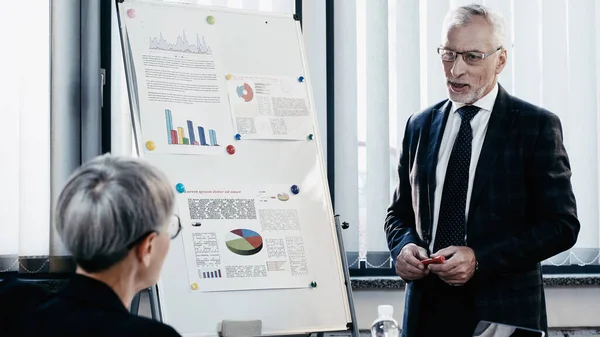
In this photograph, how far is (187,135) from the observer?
2.56m

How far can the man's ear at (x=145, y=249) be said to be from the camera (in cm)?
142

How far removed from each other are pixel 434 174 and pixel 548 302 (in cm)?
124

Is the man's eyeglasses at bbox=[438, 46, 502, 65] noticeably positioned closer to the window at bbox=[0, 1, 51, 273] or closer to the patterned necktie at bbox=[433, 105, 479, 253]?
the patterned necktie at bbox=[433, 105, 479, 253]

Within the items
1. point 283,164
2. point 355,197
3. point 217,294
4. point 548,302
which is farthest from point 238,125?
point 548,302

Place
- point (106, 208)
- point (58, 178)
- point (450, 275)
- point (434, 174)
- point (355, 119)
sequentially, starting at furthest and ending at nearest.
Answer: point (355, 119) < point (58, 178) < point (434, 174) < point (450, 275) < point (106, 208)

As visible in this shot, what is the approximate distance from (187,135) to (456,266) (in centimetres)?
96

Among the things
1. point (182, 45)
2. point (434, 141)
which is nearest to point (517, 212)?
point (434, 141)

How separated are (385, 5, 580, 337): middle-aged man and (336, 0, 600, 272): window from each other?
2.56ft

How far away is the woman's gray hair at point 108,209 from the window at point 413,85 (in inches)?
72.9

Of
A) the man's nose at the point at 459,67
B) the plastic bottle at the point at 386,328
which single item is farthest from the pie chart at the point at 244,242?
the man's nose at the point at 459,67

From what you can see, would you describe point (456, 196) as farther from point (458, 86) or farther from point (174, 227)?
point (174, 227)

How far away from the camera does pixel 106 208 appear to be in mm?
1372

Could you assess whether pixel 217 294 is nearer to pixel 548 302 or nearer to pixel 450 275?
pixel 450 275

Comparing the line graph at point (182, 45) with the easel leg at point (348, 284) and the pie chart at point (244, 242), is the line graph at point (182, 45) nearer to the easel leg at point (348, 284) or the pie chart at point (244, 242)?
the pie chart at point (244, 242)
